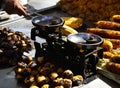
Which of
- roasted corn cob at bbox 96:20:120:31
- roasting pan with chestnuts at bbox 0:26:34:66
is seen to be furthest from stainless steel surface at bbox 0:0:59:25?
roasted corn cob at bbox 96:20:120:31

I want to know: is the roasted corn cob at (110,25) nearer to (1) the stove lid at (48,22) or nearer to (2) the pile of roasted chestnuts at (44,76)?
(1) the stove lid at (48,22)

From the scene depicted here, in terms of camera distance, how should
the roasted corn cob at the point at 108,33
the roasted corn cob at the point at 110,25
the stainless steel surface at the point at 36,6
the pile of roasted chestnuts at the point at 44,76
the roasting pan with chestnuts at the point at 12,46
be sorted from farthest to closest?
the stainless steel surface at the point at 36,6, the roasted corn cob at the point at 110,25, the roasted corn cob at the point at 108,33, the roasting pan with chestnuts at the point at 12,46, the pile of roasted chestnuts at the point at 44,76

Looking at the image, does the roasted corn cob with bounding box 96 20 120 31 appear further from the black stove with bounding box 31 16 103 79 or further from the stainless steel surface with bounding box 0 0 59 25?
the stainless steel surface with bounding box 0 0 59 25

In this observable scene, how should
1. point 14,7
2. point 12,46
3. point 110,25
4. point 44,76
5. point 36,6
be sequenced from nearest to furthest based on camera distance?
point 44,76
point 14,7
point 12,46
point 110,25
point 36,6

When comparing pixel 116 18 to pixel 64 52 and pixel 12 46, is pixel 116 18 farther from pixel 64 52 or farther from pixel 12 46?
pixel 12 46

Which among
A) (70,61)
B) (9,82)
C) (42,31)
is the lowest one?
(9,82)

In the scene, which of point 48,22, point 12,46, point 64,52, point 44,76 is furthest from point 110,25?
point 44,76

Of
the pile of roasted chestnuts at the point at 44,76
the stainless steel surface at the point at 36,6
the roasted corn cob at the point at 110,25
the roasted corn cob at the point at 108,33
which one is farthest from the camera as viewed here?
the stainless steel surface at the point at 36,6

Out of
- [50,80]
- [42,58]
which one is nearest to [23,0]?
[42,58]

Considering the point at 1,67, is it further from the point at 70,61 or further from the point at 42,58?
the point at 70,61

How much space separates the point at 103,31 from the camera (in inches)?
174

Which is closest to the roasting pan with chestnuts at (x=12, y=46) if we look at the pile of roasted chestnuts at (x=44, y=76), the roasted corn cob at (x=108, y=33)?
the pile of roasted chestnuts at (x=44, y=76)

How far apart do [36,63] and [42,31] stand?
16.0 inches

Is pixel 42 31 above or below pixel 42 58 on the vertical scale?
above
